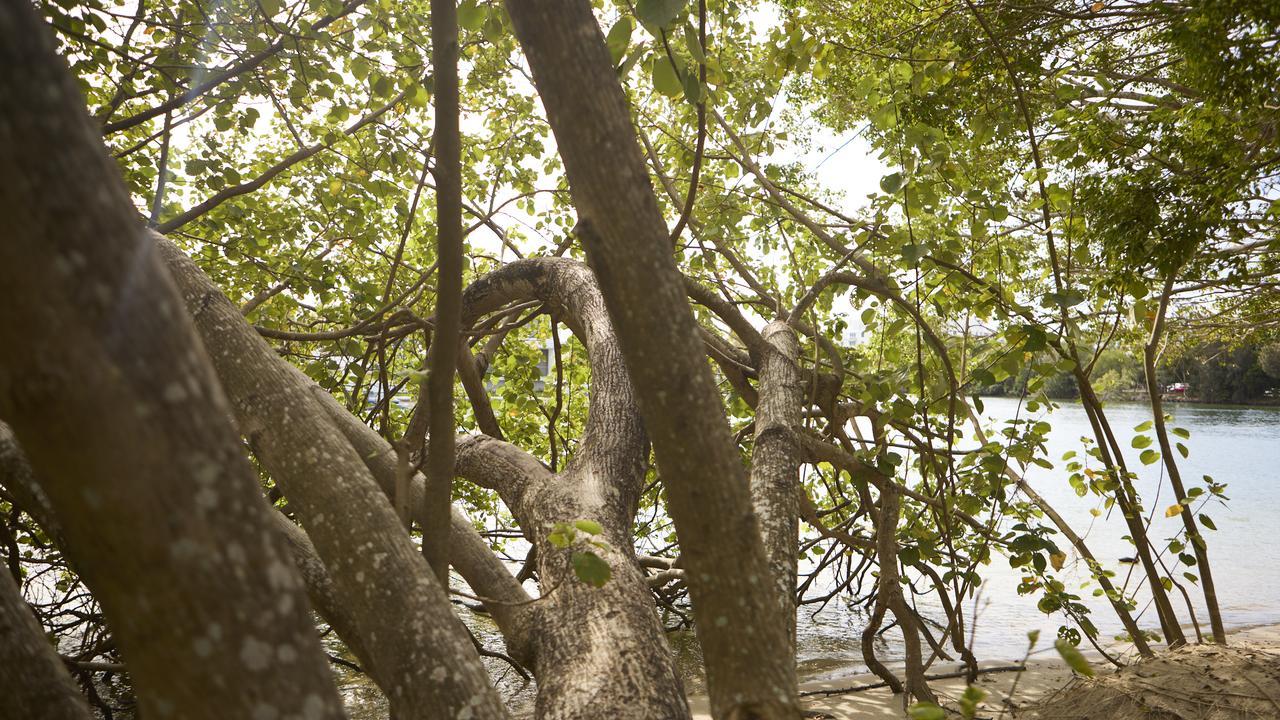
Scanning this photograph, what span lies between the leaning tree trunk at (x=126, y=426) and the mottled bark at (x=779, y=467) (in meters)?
0.98

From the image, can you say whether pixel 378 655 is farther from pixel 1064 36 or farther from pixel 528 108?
pixel 1064 36

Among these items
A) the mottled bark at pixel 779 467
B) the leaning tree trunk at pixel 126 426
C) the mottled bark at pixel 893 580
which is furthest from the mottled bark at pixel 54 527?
the mottled bark at pixel 893 580

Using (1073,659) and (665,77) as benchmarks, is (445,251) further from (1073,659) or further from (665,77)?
(1073,659)

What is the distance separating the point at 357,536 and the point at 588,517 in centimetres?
80

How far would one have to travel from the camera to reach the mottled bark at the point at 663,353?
44.6 inches

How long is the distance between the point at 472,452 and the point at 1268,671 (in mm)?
3389

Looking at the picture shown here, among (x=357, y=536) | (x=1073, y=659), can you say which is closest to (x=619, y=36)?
(x=357, y=536)

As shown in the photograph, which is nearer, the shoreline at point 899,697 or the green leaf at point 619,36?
the green leaf at point 619,36

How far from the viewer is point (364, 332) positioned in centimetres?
333

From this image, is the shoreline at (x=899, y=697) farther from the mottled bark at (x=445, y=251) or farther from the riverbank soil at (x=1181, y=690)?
the mottled bark at (x=445, y=251)

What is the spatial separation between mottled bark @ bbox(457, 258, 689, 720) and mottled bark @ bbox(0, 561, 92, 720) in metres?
0.84

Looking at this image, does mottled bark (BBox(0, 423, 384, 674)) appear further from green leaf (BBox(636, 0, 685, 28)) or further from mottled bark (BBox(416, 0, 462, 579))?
green leaf (BBox(636, 0, 685, 28))

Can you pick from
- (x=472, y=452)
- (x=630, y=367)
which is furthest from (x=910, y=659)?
(x=630, y=367)

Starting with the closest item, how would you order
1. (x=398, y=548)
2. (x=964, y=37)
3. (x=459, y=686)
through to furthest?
(x=459, y=686) → (x=398, y=548) → (x=964, y=37)
